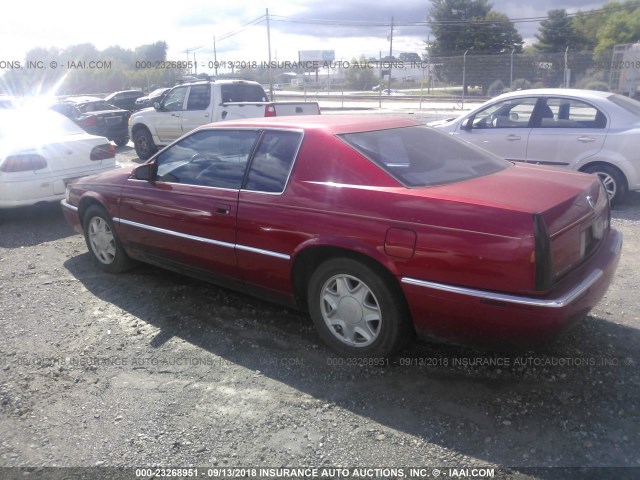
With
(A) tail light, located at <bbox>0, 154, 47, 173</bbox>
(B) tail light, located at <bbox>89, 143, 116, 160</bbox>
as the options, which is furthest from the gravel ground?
(B) tail light, located at <bbox>89, 143, 116, 160</bbox>

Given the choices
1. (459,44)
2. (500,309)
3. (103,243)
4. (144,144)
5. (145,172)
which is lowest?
(103,243)

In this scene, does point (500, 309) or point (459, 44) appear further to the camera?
point (459, 44)

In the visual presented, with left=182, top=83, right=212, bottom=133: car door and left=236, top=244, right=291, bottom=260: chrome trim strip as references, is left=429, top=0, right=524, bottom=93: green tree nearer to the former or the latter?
left=182, top=83, right=212, bottom=133: car door

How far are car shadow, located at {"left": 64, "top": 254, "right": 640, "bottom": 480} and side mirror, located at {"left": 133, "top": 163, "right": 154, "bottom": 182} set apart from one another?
109 cm

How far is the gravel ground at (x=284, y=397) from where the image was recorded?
2.78m

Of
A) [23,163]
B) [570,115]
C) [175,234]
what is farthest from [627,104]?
[23,163]

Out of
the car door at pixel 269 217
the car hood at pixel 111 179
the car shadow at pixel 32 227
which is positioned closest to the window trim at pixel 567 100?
the car door at pixel 269 217

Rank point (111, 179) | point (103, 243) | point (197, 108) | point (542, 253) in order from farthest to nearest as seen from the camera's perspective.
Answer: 1. point (197, 108)
2. point (103, 243)
3. point (111, 179)
4. point (542, 253)

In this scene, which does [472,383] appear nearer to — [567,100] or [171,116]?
[567,100]

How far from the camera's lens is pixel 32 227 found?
7316mm

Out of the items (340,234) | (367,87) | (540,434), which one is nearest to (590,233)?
(540,434)

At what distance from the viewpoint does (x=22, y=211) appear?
8.29 m

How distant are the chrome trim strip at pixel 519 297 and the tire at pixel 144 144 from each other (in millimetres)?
11125

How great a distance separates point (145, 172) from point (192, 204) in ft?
2.39
